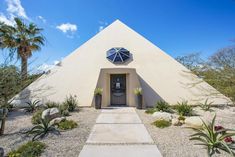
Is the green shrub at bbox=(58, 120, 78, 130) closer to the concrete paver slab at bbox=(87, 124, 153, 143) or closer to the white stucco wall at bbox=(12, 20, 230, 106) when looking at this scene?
the concrete paver slab at bbox=(87, 124, 153, 143)

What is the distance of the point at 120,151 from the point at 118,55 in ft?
25.8

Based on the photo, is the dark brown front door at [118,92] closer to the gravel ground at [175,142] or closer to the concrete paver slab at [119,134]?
the concrete paver slab at [119,134]

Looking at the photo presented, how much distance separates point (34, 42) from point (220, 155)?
13853mm

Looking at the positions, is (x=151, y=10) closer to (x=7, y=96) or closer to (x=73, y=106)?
(x=73, y=106)

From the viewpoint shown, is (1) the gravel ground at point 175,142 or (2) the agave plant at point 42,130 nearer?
(1) the gravel ground at point 175,142

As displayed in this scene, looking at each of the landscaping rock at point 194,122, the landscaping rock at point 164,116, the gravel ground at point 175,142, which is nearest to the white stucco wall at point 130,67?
the landscaping rock at point 164,116

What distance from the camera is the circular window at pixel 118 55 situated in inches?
427

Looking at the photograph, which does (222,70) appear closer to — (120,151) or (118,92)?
(120,151)

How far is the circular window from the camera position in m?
10.8

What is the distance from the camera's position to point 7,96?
4.61 meters

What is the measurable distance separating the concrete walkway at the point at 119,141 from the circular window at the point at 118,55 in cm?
556

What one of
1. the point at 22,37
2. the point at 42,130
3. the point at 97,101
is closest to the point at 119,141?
the point at 42,130

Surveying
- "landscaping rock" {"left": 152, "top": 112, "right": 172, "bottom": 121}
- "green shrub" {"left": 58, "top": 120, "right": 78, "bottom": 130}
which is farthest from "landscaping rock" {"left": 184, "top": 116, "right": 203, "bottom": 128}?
"green shrub" {"left": 58, "top": 120, "right": 78, "bottom": 130}

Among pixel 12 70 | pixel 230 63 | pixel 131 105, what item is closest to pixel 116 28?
pixel 131 105
